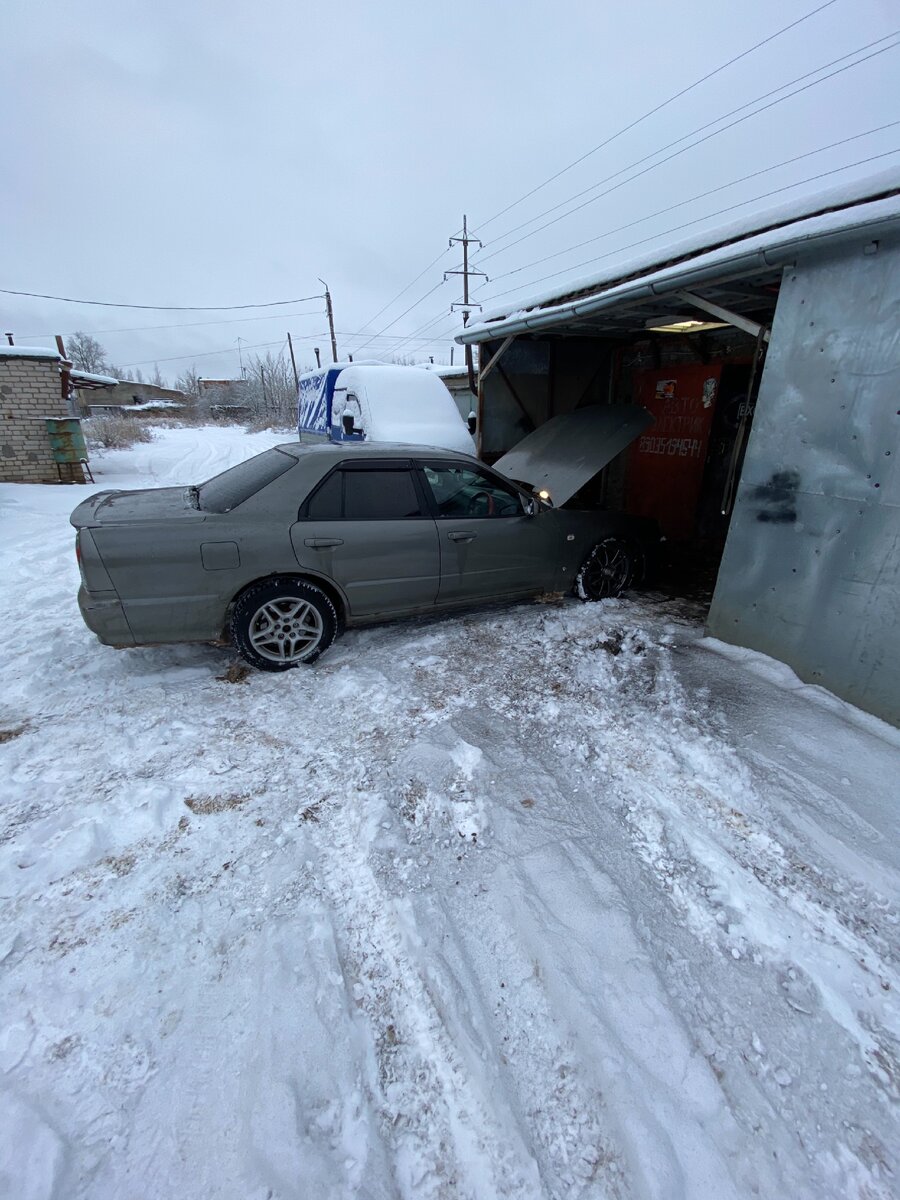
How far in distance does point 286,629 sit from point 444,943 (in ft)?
7.63

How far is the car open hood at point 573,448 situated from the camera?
4891 mm

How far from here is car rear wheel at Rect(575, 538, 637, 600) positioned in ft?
16.2

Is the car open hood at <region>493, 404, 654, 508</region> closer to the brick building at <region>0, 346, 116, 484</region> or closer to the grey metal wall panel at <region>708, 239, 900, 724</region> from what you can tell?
the grey metal wall panel at <region>708, 239, 900, 724</region>

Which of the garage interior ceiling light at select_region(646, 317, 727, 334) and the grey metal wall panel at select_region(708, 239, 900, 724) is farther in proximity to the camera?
the garage interior ceiling light at select_region(646, 317, 727, 334)

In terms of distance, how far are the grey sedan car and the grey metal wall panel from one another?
5.32ft

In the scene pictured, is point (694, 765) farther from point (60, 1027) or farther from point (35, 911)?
point (35, 911)

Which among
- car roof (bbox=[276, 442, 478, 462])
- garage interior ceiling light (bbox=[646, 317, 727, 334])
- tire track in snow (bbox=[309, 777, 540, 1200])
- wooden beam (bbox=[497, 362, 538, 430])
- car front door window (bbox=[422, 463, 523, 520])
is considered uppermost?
garage interior ceiling light (bbox=[646, 317, 727, 334])

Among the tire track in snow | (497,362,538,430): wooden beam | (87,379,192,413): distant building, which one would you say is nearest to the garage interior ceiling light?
(497,362,538,430): wooden beam

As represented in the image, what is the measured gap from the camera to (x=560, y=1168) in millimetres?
1383

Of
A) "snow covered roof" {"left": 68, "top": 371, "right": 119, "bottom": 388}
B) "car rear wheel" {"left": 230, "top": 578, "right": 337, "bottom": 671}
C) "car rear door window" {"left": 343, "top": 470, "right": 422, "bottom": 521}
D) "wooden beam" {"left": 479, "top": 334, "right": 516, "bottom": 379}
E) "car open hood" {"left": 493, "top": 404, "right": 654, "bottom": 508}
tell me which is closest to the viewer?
"car rear wheel" {"left": 230, "top": 578, "right": 337, "bottom": 671}

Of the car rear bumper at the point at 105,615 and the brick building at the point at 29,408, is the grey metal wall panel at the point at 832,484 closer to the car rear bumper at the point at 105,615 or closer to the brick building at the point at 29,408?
the car rear bumper at the point at 105,615

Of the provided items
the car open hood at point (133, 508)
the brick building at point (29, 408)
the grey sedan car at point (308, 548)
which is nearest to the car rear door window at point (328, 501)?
the grey sedan car at point (308, 548)

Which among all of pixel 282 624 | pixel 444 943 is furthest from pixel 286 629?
pixel 444 943

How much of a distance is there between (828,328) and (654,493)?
4266 millimetres
